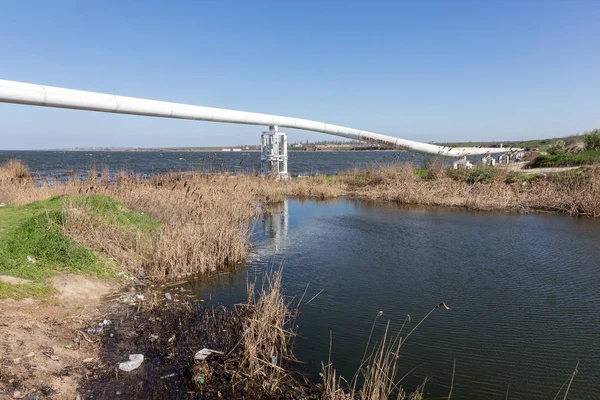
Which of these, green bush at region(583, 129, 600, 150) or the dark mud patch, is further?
green bush at region(583, 129, 600, 150)

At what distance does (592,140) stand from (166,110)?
24.7 metres

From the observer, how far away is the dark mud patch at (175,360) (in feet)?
13.8

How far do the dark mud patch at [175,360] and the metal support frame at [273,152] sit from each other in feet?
53.0

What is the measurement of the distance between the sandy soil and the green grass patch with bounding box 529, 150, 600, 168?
2200 cm

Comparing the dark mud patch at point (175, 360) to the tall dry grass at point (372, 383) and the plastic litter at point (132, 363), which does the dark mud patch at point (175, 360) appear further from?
the tall dry grass at point (372, 383)

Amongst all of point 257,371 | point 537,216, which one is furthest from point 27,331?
point 537,216

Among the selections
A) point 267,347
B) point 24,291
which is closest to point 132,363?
point 267,347

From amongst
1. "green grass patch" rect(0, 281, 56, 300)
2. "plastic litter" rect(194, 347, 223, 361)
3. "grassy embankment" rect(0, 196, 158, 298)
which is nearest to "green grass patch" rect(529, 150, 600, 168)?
"plastic litter" rect(194, 347, 223, 361)

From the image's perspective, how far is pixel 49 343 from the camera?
471 centimetres

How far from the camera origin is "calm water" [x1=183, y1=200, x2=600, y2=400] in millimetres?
4895

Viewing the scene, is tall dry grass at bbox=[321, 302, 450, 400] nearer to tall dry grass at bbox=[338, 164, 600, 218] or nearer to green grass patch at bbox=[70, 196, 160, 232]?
green grass patch at bbox=[70, 196, 160, 232]

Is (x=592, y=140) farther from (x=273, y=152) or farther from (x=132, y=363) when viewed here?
(x=132, y=363)

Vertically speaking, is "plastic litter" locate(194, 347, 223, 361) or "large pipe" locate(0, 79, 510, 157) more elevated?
"large pipe" locate(0, 79, 510, 157)

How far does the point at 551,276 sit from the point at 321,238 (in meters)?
5.59
